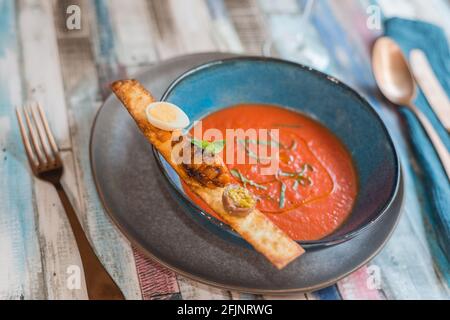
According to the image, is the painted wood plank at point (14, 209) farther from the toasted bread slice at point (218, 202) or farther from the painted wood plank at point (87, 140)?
the toasted bread slice at point (218, 202)

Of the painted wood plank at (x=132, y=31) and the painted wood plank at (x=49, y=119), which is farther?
the painted wood plank at (x=132, y=31)

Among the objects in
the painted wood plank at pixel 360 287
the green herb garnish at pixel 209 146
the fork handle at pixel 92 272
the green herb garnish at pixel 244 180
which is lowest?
the painted wood plank at pixel 360 287

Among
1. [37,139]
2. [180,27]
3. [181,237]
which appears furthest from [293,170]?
[180,27]

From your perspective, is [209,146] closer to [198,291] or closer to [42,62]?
[198,291]

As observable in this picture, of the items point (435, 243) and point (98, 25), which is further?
point (98, 25)

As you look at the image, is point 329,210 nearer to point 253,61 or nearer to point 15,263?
point 253,61

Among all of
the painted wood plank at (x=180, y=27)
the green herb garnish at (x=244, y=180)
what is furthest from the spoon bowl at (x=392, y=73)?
the green herb garnish at (x=244, y=180)
